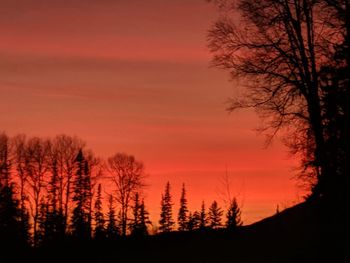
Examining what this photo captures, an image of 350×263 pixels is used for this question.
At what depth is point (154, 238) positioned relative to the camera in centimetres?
3891

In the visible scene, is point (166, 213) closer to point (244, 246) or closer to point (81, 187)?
point (81, 187)

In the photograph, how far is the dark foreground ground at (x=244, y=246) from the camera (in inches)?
937

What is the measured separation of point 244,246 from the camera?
29.8m

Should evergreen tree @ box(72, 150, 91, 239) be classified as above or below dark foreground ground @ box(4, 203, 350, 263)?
above

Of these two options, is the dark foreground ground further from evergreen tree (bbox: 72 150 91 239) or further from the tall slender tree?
evergreen tree (bbox: 72 150 91 239)

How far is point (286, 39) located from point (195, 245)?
12.7 m

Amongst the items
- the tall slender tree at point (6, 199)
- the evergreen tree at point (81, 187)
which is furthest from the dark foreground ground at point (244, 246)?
the evergreen tree at point (81, 187)

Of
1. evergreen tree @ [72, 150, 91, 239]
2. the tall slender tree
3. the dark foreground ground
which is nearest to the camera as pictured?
the dark foreground ground

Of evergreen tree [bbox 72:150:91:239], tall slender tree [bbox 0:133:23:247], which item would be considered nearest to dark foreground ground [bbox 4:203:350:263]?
tall slender tree [bbox 0:133:23:247]

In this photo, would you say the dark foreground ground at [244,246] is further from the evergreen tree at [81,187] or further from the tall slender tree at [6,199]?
the evergreen tree at [81,187]

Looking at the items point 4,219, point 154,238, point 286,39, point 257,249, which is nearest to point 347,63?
point 286,39

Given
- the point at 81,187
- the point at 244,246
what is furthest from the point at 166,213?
the point at 244,246

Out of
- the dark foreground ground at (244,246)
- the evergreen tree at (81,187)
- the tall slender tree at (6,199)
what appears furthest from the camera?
the evergreen tree at (81,187)

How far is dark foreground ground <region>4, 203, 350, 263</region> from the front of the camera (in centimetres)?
2380
